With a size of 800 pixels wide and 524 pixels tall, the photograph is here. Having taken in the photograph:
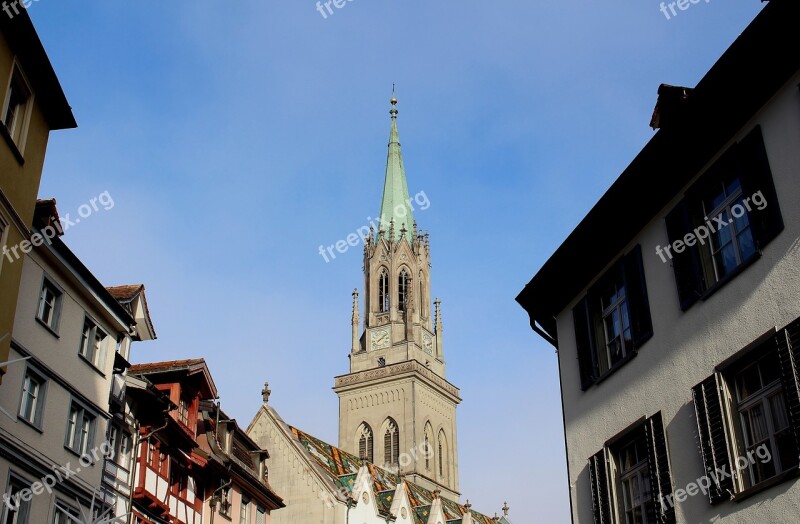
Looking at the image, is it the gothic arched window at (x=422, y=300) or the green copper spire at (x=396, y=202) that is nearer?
the gothic arched window at (x=422, y=300)

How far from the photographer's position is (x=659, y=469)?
52.8ft

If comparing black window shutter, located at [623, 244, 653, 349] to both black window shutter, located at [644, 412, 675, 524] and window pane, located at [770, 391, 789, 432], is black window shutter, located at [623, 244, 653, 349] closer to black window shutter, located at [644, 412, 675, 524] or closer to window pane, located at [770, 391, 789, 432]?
black window shutter, located at [644, 412, 675, 524]

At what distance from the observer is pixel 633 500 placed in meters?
17.4

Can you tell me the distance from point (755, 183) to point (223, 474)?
24.0 metres

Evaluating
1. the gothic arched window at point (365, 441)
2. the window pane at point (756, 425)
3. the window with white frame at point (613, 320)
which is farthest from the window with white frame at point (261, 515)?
the gothic arched window at point (365, 441)

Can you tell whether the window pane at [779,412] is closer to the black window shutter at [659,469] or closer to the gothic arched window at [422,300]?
the black window shutter at [659,469]

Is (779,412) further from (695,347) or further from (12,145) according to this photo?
(12,145)

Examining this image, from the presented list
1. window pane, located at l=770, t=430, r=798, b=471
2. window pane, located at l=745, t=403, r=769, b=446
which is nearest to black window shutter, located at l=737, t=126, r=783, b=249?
window pane, located at l=745, t=403, r=769, b=446

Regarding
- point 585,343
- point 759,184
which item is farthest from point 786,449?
point 585,343

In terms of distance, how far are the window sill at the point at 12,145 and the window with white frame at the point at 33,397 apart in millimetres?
5525

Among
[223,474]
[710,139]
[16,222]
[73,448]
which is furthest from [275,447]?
[710,139]

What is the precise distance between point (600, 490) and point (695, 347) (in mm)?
4260

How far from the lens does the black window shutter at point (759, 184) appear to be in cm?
1371

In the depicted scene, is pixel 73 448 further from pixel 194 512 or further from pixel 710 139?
pixel 710 139
